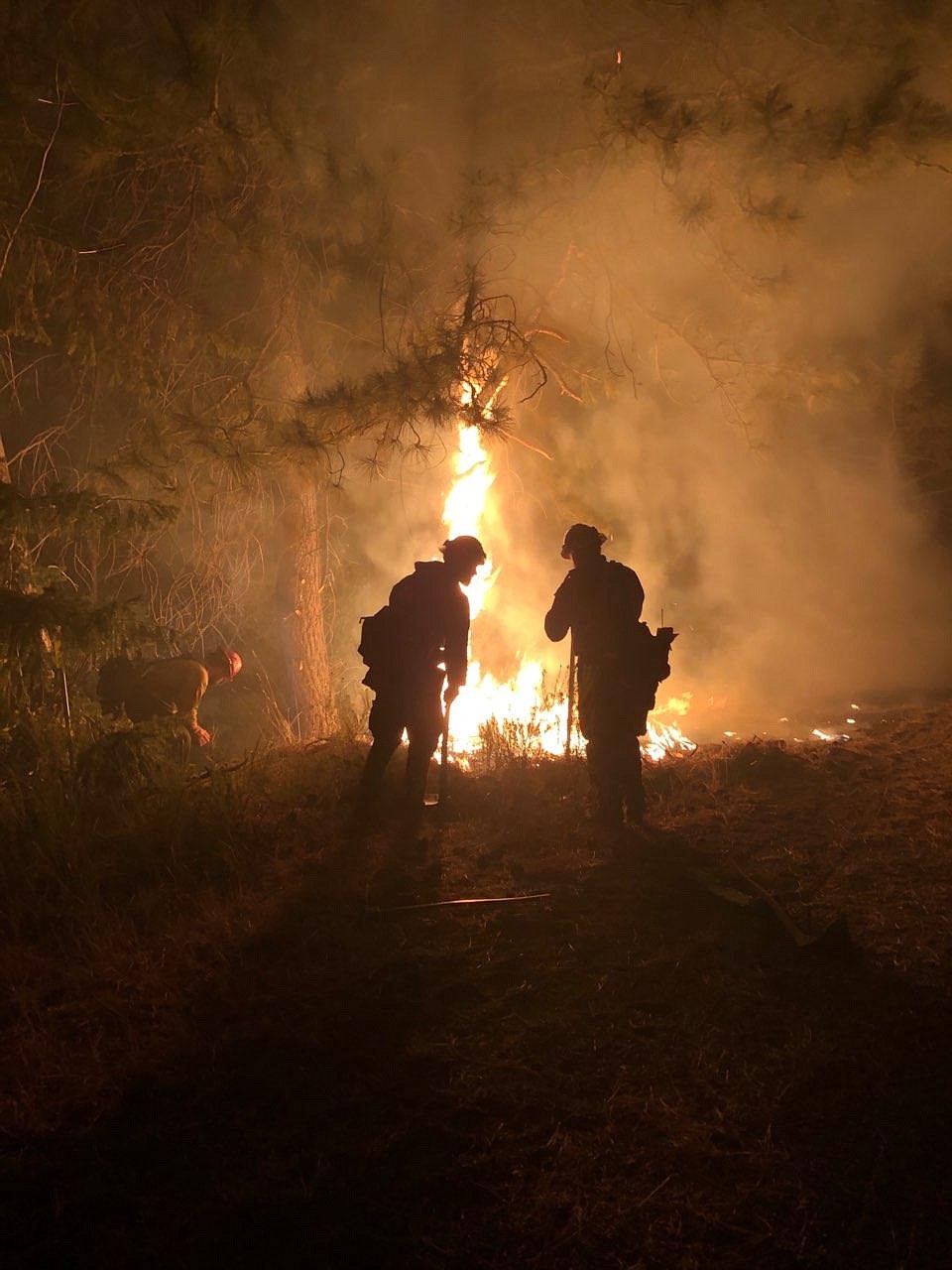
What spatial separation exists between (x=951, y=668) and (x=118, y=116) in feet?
40.9

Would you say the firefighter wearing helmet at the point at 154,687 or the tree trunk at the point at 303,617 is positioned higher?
the tree trunk at the point at 303,617

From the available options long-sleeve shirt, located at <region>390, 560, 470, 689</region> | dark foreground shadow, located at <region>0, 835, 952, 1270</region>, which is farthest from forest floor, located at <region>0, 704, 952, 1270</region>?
long-sleeve shirt, located at <region>390, 560, 470, 689</region>

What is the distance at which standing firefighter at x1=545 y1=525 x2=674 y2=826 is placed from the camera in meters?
5.10

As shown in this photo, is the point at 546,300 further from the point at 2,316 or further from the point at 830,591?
the point at 830,591

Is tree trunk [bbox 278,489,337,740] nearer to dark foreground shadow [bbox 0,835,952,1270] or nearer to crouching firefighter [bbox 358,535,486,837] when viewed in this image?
crouching firefighter [bbox 358,535,486,837]

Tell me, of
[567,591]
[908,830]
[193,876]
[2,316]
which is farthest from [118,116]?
[908,830]

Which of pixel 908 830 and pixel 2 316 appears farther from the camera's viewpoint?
pixel 2 316

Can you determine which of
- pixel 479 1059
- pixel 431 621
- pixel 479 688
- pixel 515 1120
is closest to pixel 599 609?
Result: pixel 431 621

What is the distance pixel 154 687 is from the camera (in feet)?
25.0

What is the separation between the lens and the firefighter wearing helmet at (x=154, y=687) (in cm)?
755

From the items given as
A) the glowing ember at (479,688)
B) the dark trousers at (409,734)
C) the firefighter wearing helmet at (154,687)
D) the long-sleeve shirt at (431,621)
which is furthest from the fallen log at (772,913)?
the firefighter wearing helmet at (154,687)

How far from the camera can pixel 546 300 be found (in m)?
9.22

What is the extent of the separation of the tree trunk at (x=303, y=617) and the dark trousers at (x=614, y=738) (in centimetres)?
521

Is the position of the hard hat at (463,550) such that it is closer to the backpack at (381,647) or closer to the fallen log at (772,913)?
the backpack at (381,647)
